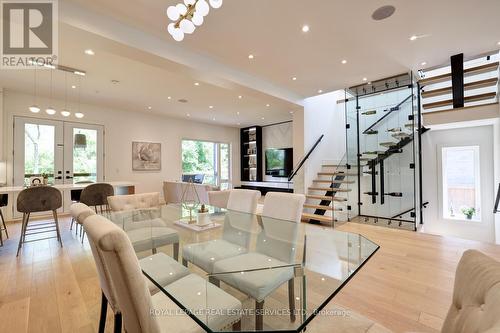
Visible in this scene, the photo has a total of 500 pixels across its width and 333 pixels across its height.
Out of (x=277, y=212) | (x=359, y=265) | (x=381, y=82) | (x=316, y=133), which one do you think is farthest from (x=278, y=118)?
(x=359, y=265)

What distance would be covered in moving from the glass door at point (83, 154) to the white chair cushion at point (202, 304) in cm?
595

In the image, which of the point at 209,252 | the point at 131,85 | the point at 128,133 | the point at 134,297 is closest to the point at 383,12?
the point at 209,252

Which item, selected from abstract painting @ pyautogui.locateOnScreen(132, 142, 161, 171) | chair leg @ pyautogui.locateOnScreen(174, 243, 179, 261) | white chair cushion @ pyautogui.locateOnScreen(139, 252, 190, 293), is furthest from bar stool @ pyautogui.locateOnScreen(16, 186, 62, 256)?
abstract painting @ pyautogui.locateOnScreen(132, 142, 161, 171)

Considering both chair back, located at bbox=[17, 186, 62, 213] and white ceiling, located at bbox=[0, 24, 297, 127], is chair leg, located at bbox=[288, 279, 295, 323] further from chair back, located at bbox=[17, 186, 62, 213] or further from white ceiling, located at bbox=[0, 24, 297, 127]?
chair back, located at bbox=[17, 186, 62, 213]

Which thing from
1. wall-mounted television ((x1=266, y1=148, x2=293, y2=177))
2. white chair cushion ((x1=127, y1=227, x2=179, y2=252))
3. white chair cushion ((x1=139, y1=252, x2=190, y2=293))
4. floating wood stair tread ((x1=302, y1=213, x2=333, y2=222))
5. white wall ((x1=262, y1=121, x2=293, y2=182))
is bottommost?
floating wood stair tread ((x1=302, y1=213, x2=333, y2=222))

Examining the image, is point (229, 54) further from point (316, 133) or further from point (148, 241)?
point (316, 133)

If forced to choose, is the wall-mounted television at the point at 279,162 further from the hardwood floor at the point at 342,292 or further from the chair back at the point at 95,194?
the chair back at the point at 95,194

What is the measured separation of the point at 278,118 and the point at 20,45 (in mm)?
7000

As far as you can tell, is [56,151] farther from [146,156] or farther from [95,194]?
[95,194]

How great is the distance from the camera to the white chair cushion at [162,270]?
62.4 inches

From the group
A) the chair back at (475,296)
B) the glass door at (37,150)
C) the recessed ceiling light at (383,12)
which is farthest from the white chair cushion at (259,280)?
the glass door at (37,150)

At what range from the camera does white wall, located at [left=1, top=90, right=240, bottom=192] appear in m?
5.39

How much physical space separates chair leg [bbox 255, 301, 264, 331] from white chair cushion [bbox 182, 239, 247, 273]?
21.0 inches

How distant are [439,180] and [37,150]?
10415mm
